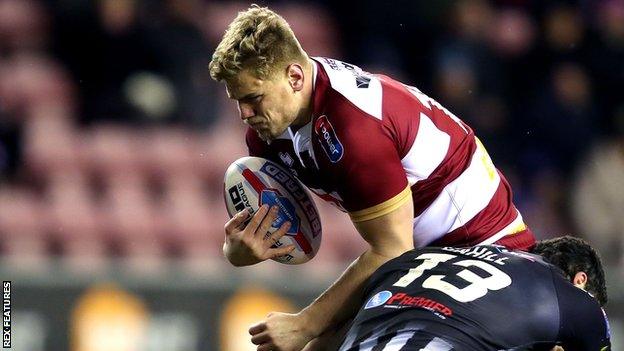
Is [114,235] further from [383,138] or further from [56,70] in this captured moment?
[383,138]

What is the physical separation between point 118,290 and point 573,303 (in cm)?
463

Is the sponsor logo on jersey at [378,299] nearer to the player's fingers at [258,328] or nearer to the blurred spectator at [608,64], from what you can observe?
the player's fingers at [258,328]

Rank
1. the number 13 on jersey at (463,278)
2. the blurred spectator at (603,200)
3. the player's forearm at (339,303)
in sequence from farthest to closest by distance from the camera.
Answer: the blurred spectator at (603,200) < the player's forearm at (339,303) < the number 13 on jersey at (463,278)

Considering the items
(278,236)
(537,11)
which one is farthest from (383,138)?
(537,11)

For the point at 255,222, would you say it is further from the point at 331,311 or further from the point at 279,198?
the point at 331,311

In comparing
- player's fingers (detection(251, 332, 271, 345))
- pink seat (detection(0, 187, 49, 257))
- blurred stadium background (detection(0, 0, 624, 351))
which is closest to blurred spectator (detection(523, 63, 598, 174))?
blurred stadium background (detection(0, 0, 624, 351))

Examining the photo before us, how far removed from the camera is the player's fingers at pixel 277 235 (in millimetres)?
5082

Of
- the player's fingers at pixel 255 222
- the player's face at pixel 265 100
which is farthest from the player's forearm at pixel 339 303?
the player's face at pixel 265 100

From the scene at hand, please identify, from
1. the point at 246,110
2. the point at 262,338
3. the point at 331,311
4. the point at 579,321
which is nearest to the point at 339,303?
the point at 331,311

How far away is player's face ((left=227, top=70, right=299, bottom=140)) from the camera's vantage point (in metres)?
4.76

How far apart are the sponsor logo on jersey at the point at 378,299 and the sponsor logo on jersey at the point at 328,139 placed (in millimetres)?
517

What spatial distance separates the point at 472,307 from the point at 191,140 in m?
5.73

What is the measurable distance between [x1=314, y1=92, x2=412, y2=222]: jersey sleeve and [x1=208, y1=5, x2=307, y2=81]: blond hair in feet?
0.90

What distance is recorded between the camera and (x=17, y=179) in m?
9.46
